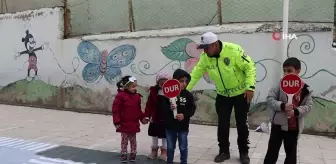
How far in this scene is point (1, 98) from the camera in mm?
10531

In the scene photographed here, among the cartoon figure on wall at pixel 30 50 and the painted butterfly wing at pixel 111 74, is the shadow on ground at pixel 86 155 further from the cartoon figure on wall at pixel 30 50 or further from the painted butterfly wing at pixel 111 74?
the cartoon figure on wall at pixel 30 50

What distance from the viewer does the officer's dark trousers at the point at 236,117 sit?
5.08 metres

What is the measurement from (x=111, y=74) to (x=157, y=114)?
147 inches

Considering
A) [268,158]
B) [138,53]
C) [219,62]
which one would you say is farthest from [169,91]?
[138,53]

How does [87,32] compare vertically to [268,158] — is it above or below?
above

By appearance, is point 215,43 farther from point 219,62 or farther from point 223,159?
point 223,159

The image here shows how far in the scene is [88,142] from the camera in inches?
249

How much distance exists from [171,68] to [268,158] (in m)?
3.88

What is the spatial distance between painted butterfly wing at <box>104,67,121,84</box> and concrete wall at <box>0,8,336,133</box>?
22mm

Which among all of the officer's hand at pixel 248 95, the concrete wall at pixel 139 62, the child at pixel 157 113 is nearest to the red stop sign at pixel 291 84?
the officer's hand at pixel 248 95

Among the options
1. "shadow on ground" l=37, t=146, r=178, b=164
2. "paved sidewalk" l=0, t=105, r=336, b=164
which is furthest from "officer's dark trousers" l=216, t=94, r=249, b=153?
"shadow on ground" l=37, t=146, r=178, b=164

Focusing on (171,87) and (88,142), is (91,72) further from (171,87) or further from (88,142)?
(171,87)

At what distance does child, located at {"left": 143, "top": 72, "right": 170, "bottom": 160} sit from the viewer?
504 cm

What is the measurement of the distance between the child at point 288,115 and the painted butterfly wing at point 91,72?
17.6ft
